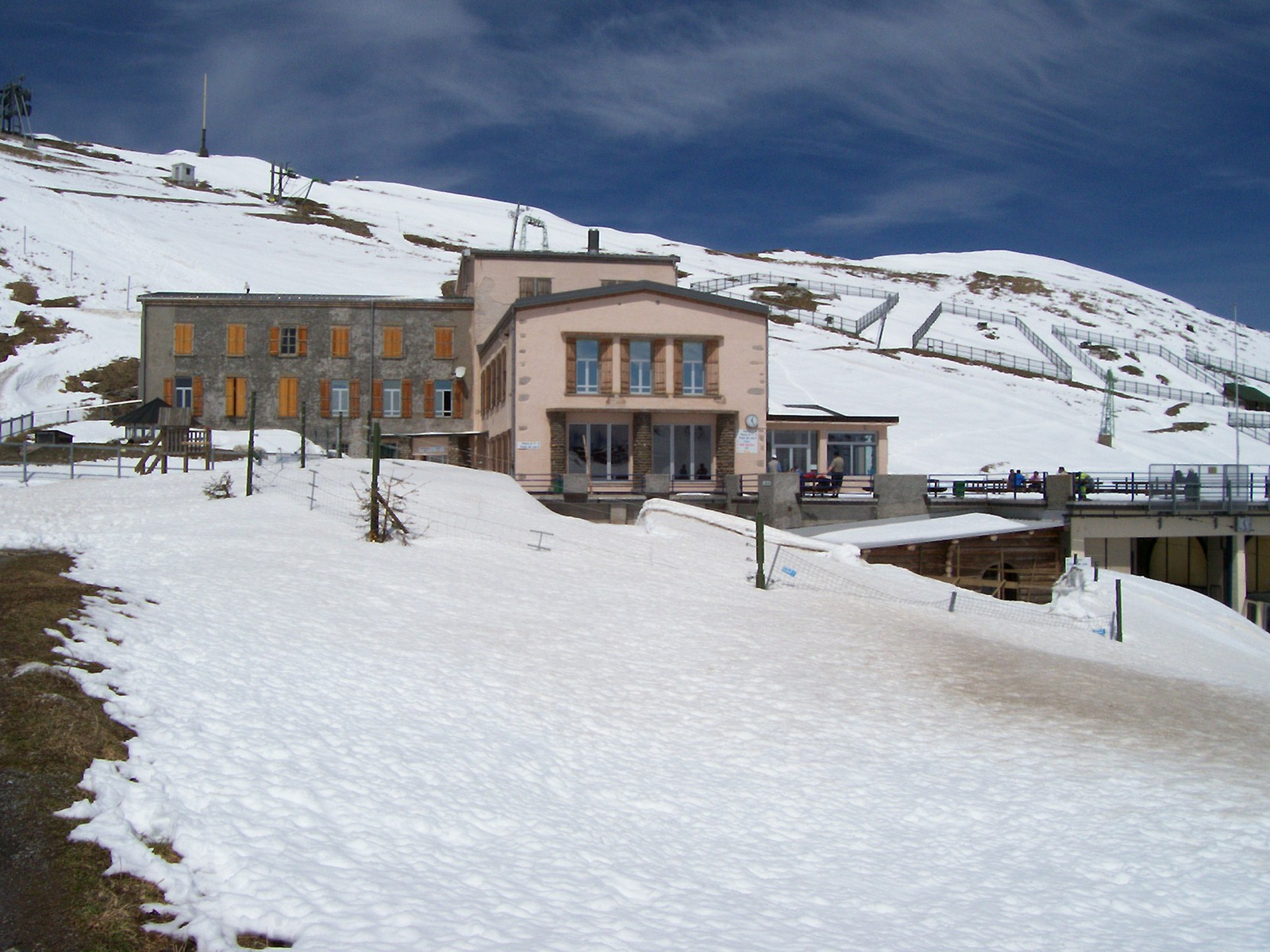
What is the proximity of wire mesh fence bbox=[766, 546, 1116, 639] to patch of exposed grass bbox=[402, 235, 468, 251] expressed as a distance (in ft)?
330

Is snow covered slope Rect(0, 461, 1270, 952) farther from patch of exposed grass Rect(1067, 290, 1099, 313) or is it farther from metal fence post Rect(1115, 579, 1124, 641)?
patch of exposed grass Rect(1067, 290, 1099, 313)

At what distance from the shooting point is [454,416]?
47.8 meters

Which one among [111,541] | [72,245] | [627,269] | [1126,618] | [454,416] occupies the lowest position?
[1126,618]

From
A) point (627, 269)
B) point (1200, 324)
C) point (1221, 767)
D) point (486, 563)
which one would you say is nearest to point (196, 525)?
point (486, 563)

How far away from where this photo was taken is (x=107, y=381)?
55.7 meters

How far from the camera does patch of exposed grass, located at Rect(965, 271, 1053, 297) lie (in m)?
135

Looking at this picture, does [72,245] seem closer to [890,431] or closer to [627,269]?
[627,269]

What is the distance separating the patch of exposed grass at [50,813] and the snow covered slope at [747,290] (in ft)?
152

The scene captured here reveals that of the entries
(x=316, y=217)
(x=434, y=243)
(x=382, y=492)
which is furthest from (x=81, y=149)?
(x=382, y=492)

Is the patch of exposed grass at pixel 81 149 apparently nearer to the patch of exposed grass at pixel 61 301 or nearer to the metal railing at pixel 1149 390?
the patch of exposed grass at pixel 61 301

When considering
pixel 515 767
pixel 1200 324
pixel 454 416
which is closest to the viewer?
pixel 515 767

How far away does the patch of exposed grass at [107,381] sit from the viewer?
5478 centimetres

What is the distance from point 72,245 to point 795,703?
297ft

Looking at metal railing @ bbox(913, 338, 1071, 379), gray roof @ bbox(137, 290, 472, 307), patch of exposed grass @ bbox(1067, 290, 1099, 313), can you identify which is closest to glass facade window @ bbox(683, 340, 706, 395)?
gray roof @ bbox(137, 290, 472, 307)
